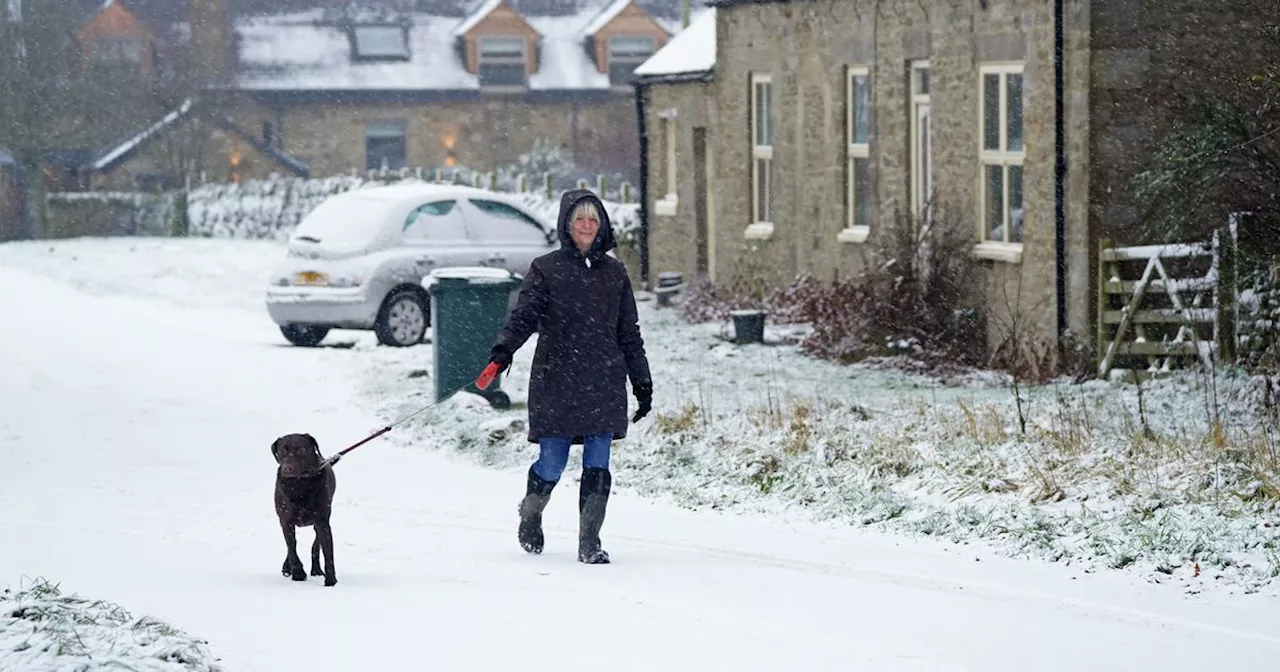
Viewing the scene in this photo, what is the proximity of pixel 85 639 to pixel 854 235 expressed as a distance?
15.9 m

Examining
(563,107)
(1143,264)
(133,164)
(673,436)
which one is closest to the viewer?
(673,436)

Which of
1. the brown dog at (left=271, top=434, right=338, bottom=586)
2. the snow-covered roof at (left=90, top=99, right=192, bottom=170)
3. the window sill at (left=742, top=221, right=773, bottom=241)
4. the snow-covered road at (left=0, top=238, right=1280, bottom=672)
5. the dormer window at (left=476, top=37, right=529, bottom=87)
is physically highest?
the dormer window at (left=476, top=37, right=529, bottom=87)

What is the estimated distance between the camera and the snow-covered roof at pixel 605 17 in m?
59.9

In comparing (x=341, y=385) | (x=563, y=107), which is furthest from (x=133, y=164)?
(x=341, y=385)

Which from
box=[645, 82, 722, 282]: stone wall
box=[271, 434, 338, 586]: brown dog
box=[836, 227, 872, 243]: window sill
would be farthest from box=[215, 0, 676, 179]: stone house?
box=[271, 434, 338, 586]: brown dog

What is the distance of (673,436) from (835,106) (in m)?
10.2

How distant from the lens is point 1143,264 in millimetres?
16641

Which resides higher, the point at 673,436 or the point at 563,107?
the point at 563,107

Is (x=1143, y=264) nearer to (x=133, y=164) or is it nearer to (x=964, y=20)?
(x=964, y=20)

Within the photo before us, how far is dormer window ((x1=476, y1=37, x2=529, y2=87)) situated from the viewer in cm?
5891

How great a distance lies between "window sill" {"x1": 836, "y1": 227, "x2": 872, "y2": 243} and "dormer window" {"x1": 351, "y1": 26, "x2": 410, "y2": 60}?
38488mm

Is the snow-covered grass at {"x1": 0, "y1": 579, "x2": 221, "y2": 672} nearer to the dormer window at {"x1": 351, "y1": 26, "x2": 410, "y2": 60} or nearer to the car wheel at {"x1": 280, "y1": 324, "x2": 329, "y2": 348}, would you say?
the car wheel at {"x1": 280, "y1": 324, "x2": 329, "y2": 348}

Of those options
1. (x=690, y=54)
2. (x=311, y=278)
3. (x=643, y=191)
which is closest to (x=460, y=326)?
(x=311, y=278)

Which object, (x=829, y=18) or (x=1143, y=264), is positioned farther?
(x=829, y=18)
